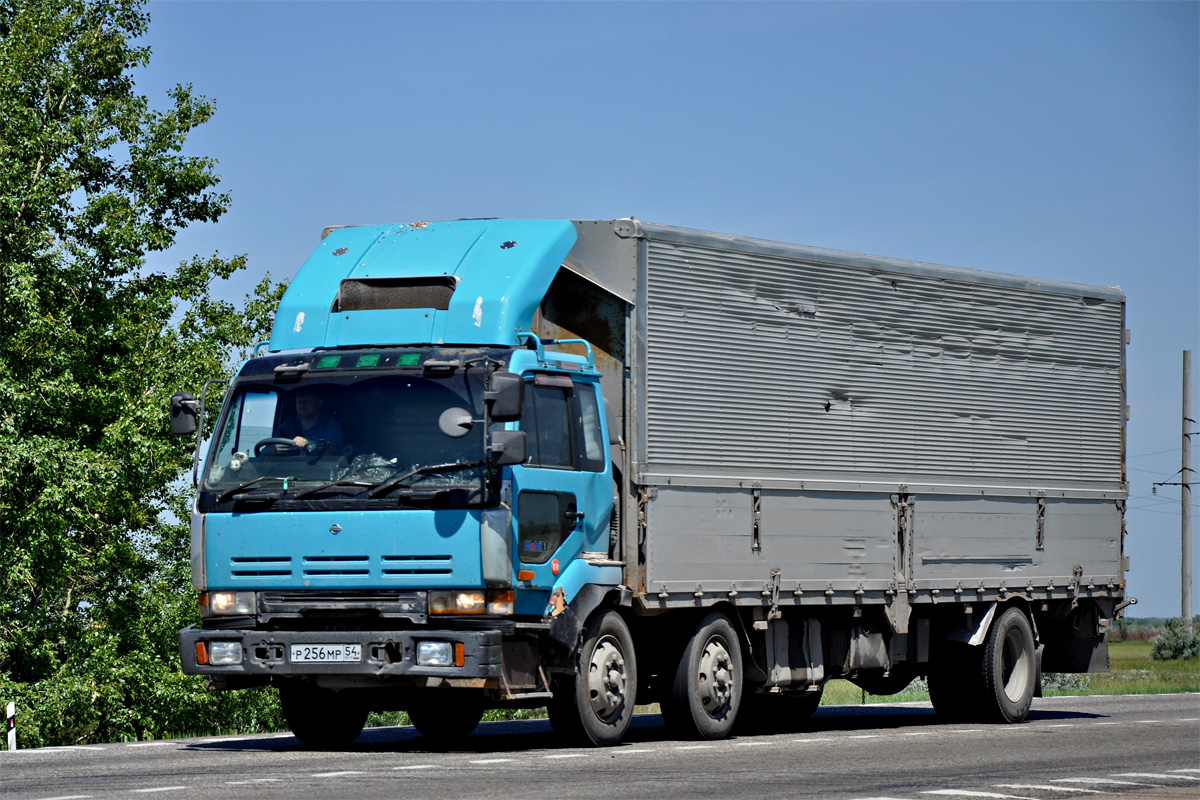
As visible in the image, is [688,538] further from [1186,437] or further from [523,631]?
[1186,437]

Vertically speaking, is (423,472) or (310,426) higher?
Result: (310,426)

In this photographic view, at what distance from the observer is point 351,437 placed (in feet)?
46.6

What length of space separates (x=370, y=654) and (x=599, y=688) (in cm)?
201

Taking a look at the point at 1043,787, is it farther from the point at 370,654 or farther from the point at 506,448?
the point at 370,654

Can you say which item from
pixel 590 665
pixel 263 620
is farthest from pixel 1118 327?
pixel 263 620

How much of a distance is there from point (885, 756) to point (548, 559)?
3.09m

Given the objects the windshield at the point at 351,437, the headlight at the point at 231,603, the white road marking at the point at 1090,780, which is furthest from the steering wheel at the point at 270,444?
the white road marking at the point at 1090,780

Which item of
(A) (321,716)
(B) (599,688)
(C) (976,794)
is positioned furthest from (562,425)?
(C) (976,794)

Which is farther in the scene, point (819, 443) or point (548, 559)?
point (819, 443)

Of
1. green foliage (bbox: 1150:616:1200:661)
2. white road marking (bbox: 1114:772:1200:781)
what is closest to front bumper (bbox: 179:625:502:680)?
white road marking (bbox: 1114:772:1200:781)

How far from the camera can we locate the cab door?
14.2 m

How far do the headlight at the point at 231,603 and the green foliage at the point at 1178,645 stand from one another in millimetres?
41974

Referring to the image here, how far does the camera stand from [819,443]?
57.8 ft

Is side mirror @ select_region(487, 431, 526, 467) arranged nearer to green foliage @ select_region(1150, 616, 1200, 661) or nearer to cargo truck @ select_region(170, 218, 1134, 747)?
cargo truck @ select_region(170, 218, 1134, 747)
